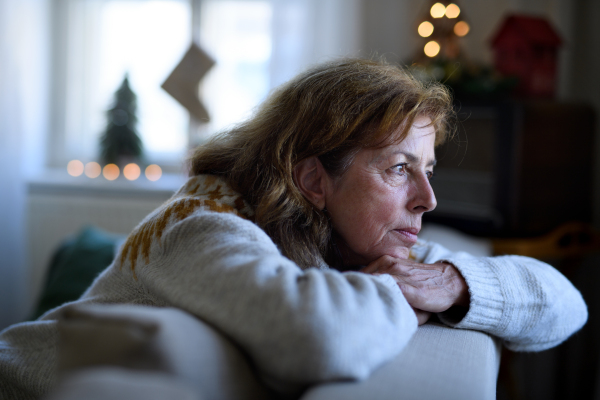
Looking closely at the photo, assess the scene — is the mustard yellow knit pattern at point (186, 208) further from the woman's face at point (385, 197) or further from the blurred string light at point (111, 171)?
the blurred string light at point (111, 171)

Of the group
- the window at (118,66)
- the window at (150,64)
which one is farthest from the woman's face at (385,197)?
the window at (118,66)

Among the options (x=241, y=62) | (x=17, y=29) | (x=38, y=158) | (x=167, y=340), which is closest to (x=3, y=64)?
(x=17, y=29)

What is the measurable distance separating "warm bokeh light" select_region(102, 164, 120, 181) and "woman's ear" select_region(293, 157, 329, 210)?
2.25 meters

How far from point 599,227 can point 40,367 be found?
90.7 inches

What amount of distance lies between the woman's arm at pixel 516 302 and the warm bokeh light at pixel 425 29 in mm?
1347

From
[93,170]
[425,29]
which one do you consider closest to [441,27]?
[425,29]

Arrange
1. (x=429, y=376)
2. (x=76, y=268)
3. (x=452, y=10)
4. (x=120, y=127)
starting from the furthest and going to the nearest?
(x=120, y=127) < (x=452, y=10) < (x=76, y=268) < (x=429, y=376)

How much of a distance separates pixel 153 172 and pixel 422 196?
2372 mm

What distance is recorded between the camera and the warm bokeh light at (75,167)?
309 cm

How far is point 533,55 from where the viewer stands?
2.10 metres

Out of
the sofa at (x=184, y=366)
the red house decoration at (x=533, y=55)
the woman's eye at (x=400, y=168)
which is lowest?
the sofa at (x=184, y=366)

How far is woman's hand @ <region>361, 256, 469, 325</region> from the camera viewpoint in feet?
2.72

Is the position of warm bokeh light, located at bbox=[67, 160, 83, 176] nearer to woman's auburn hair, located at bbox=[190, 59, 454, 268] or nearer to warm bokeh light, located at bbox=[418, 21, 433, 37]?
warm bokeh light, located at bbox=[418, 21, 433, 37]

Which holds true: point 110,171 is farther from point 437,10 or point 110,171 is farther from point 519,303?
point 519,303
